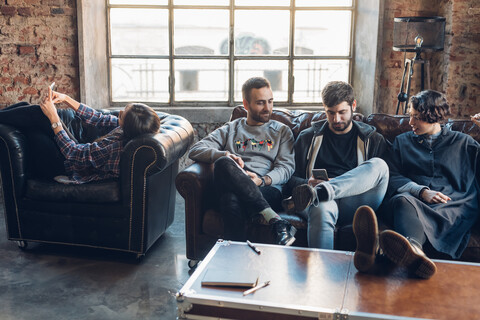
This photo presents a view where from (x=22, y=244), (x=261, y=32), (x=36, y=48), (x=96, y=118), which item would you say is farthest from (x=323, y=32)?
(x=22, y=244)

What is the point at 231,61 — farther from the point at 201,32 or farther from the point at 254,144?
the point at 254,144

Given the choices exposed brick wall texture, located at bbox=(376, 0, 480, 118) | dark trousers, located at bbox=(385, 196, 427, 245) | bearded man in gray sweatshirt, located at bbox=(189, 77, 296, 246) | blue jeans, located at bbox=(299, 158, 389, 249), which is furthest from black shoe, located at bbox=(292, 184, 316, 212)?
exposed brick wall texture, located at bbox=(376, 0, 480, 118)

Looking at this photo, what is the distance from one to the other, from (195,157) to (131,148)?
393mm

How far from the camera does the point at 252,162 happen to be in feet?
10.7

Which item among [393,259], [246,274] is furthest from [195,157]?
[393,259]

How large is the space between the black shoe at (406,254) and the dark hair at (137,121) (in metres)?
1.68

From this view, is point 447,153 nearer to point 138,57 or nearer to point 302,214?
point 302,214

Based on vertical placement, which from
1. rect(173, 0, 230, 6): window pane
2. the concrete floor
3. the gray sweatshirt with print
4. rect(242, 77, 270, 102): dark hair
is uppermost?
→ rect(173, 0, 230, 6): window pane

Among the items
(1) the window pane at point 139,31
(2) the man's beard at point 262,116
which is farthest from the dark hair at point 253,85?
(1) the window pane at point 139,31

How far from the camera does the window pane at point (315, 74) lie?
17.0ft

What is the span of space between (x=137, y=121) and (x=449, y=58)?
9.51ft

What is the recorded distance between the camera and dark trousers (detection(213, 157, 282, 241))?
2822 millimetres

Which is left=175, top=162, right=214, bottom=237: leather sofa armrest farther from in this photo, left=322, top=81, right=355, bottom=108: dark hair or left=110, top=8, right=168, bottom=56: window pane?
left=110, top=8, right=168, bottom=56: window pane

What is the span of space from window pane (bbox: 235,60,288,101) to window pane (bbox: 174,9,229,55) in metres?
0.25
